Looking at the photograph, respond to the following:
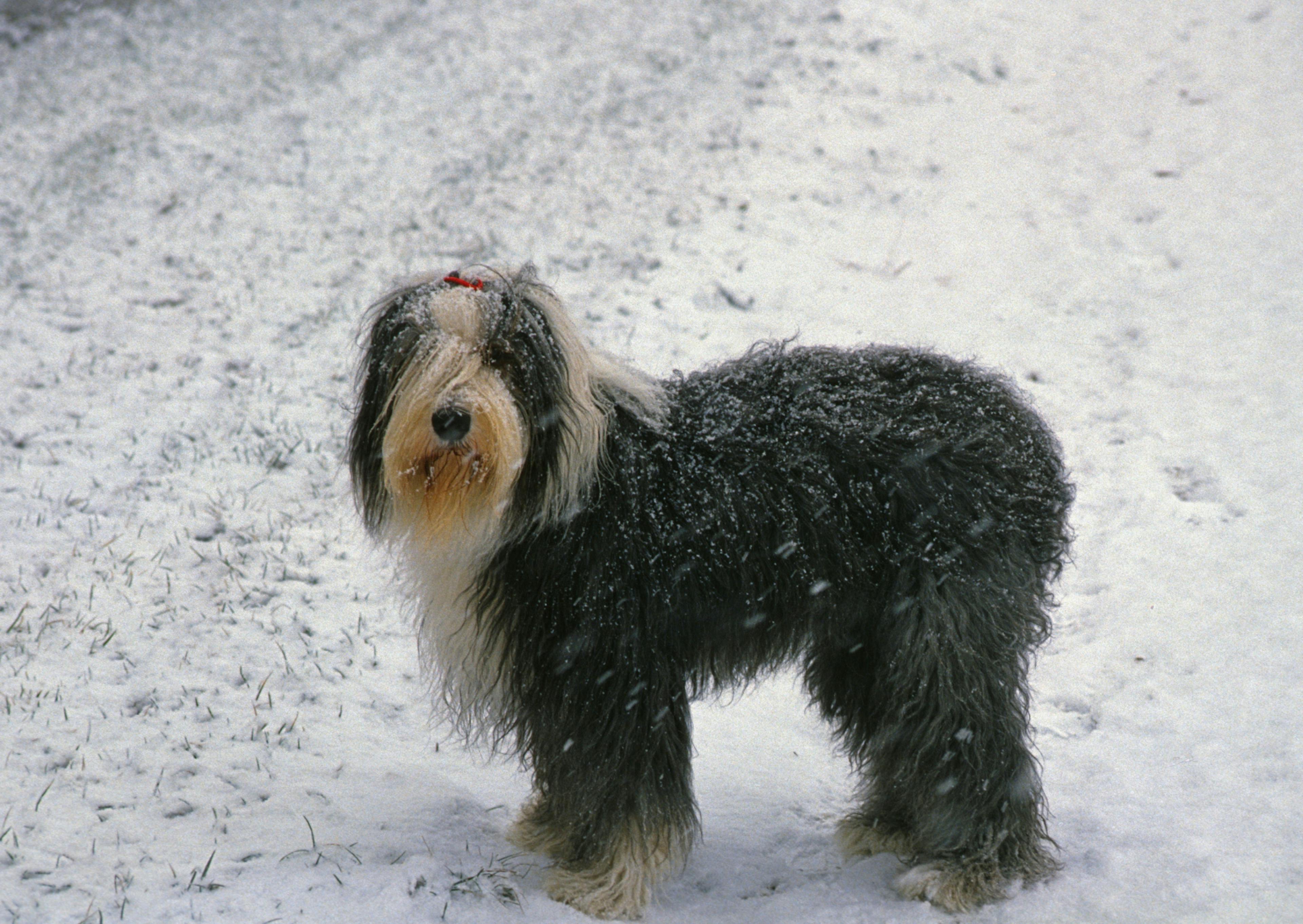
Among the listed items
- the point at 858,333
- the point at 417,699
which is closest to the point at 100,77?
the point at 858,333

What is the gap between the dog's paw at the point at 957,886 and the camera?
3615mm

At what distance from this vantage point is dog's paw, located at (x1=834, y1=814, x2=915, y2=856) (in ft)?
12.8

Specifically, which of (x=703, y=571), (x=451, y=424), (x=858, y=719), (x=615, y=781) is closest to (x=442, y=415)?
(x=451, y=424)

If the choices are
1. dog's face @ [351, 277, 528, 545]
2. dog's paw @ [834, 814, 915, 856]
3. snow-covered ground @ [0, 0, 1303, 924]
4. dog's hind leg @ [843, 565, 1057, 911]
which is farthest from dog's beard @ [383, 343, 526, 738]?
dog's paw @ [834, 814, 915, 856]

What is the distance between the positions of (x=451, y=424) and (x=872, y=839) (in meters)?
2.22

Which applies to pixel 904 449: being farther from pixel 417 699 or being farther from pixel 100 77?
pixel 100 77

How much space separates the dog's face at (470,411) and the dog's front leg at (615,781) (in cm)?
64

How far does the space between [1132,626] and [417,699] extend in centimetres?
325

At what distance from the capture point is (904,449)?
3494 millimetres

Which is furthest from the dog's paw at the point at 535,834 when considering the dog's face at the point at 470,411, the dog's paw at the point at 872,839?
the dog's face at the point at 470,411

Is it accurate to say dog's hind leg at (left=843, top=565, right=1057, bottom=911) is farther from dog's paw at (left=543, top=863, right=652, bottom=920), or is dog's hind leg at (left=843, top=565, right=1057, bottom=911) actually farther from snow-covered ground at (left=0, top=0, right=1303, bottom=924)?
dog's paw at (left=543, top=863, right=652, bottom=920)

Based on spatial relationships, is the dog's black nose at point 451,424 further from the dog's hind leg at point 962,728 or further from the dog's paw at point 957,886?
the dog's paw at point 957,886

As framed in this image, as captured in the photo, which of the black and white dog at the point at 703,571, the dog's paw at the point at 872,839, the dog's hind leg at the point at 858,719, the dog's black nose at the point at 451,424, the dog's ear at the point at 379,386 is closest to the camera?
the dog's black nose at the point at 451,424

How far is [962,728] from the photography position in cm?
351
